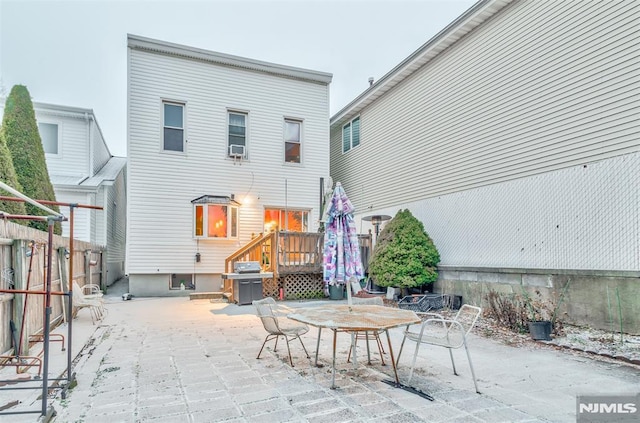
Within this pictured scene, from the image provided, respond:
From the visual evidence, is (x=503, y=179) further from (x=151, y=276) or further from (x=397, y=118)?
(x=151, y=276)

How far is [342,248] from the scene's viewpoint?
15.1 ft

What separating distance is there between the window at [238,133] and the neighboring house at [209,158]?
3cm

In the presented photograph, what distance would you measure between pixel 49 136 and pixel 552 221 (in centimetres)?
1537

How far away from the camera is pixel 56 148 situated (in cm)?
1279

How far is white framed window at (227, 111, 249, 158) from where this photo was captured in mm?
12062

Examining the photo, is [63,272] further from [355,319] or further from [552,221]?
[552,221]

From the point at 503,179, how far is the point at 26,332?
28.7ft

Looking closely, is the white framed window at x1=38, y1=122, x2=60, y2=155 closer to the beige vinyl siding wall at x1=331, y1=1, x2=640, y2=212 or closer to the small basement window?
the small basement window

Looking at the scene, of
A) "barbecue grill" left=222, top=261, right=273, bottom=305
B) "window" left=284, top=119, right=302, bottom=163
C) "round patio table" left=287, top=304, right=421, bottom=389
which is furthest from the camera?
"window" left=284, top=119, right=302, bottom=163

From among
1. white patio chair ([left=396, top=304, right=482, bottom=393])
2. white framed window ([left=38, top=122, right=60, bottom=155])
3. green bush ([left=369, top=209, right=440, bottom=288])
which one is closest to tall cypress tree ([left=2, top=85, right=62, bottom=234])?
white framed window ([left=38, top=122, right=60, bottom=155])

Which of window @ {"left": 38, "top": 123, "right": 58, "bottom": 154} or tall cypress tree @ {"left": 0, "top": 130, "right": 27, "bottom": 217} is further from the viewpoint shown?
window @ {"left": 38, "top": 123, "right": 58, "bottom": 154}

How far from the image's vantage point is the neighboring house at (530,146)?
5.73m

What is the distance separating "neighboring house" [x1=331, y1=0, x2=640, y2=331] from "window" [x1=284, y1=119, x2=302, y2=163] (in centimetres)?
358

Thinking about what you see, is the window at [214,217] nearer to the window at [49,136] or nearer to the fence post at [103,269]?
the fence post at [103,269]
